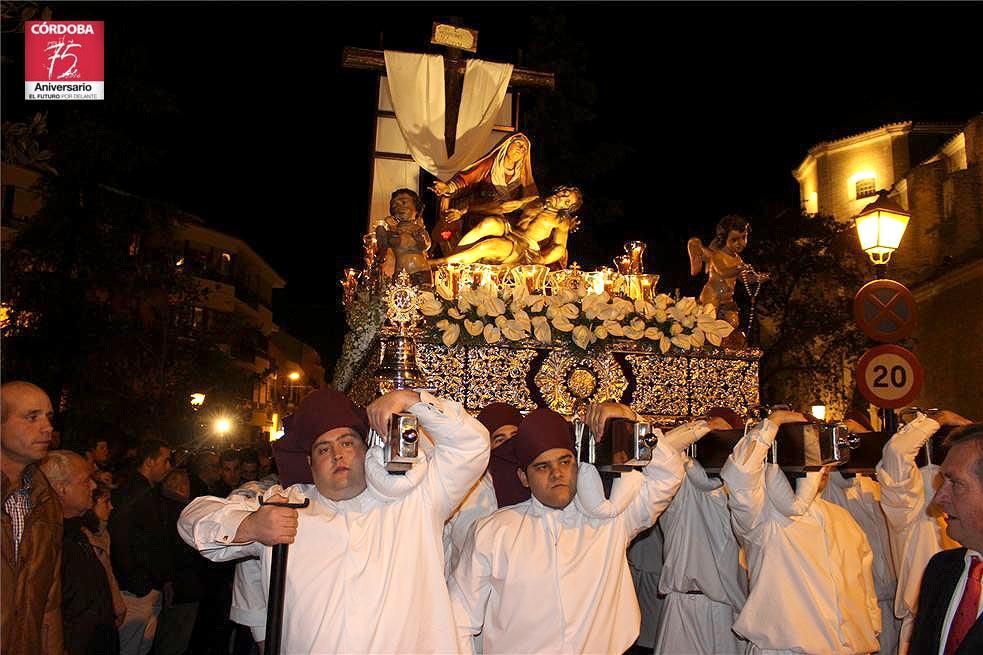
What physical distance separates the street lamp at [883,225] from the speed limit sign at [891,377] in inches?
63.2

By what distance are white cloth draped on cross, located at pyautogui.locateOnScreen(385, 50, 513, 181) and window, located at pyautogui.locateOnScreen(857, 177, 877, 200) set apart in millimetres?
28380

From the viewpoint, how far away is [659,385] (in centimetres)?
688

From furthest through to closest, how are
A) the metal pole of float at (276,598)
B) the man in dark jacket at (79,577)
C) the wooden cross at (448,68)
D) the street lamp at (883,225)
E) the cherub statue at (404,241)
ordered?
the wooden cross at (448,68) < the street lamp at (883,225) < the cherub statue at (404,241) < the man in dark jacket at (79,577) < the metal pole of float at (276,598)

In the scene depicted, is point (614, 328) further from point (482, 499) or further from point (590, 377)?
point (482, 499)

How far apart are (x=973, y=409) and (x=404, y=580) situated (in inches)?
1081

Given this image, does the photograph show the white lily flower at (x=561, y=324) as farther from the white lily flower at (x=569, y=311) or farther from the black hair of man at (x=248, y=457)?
the black hair of man at (x=248, y=457)

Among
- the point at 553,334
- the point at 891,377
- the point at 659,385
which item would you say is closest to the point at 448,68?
the point at 553,334

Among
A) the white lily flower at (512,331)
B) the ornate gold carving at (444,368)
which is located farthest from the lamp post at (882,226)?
the ornate gold carving at (444,368)

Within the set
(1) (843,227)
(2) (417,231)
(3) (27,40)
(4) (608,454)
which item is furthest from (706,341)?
(1) (843,227)

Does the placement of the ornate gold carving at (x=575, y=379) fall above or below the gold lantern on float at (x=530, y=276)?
below

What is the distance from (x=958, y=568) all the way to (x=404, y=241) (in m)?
4.92

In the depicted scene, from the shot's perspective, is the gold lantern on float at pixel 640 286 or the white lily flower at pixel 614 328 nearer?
the white lily flower at pixel 614 328

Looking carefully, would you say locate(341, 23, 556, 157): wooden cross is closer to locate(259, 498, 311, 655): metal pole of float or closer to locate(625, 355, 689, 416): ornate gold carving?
locate(625, 355, 689, 416): ornate gold carving

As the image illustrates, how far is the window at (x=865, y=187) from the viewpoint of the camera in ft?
117
